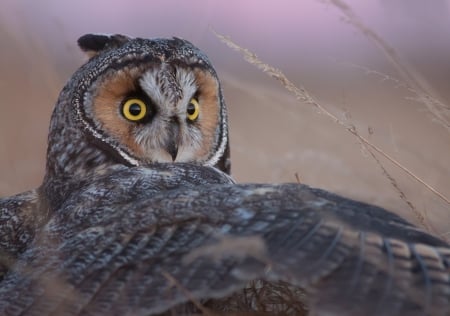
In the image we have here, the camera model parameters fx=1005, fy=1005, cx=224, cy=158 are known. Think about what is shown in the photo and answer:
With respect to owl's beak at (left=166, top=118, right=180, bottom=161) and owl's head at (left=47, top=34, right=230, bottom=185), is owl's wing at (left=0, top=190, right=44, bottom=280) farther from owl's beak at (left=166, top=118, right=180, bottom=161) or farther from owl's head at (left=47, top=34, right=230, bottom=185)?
owl's beak at (left=166, top=118, right=180, bottom=161)

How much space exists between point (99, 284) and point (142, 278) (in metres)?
0.13

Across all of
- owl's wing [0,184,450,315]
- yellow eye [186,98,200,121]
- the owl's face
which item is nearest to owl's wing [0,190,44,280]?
the owl's face

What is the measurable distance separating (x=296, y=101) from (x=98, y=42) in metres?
1.91

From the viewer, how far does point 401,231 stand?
2564mm

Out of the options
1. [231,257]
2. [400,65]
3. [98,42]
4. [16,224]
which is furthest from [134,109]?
[231,257]

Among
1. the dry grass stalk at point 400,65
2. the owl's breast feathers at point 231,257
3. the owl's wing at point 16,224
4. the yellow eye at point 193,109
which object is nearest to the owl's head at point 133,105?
the yellow eye at point 193,109

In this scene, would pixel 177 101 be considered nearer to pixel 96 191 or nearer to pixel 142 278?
pixel 96 191

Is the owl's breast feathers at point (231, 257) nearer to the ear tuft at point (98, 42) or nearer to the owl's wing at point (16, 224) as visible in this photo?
the owl's wing at point (16, 224)

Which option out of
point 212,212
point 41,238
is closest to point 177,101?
point 41,238

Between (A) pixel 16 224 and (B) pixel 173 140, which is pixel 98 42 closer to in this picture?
(B) pixel 173 140

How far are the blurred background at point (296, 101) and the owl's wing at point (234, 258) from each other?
2.87 feet

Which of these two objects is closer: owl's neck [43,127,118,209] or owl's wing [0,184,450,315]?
owl's wing [0,184,450,315]

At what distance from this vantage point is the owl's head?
12.1 ft

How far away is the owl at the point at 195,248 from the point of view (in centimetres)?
237
